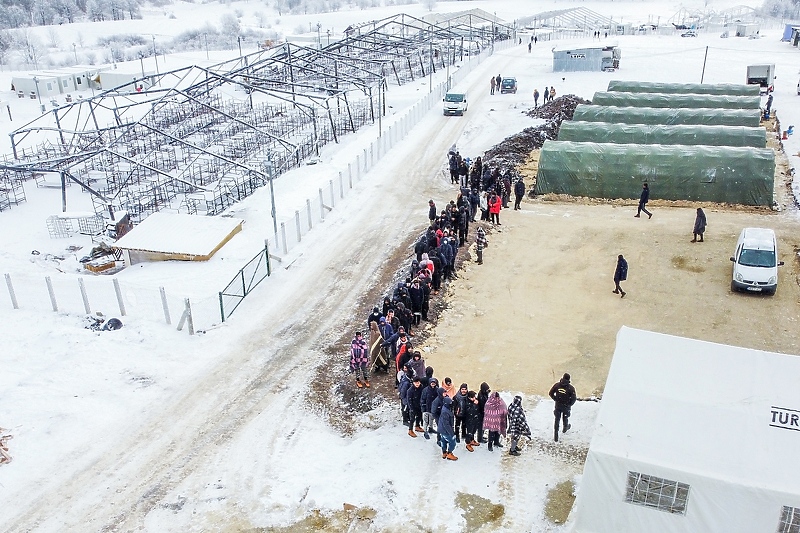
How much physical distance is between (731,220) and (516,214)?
24.6 ft

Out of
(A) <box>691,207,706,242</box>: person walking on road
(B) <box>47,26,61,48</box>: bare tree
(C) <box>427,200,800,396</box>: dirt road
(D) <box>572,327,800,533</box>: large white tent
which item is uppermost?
(D) <box>572,327,800,533</box>: large white tent

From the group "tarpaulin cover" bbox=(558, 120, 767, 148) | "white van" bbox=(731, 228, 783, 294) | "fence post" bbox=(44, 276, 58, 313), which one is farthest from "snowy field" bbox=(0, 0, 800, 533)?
"tarpaulin cover" bbox=(558, 120, 767, 148)

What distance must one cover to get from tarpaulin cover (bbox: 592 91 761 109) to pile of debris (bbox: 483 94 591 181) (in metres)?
2.35

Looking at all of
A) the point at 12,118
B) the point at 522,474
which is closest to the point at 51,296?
the point at 522,474

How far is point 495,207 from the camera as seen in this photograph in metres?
23.0

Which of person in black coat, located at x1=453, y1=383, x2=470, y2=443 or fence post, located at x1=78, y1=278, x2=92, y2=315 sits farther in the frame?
fence post, located at x1=78, y1=278, x2=92, y2=315

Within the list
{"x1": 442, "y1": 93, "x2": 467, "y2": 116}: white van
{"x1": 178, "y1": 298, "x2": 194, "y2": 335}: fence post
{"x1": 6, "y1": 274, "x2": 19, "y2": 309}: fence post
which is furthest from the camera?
{"x1": 442, "y1": 93, "x2": 467, "y2": 116}: white van

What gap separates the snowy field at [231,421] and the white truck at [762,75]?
3252 centimetres

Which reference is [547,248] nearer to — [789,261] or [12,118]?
[789,261]

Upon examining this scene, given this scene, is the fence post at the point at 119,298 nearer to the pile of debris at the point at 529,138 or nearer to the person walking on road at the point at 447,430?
the person walking on road at the point at 447,430

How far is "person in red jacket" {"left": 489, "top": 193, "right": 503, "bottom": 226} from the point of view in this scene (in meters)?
22.9

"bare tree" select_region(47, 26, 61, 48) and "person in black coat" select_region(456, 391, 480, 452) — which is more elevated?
"person in black coat" select_region(456, 391, 480, 452)

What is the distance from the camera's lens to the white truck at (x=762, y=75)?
45.7m

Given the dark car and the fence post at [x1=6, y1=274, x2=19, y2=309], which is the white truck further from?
the fence post at [x1=6, y1=274, x2=19, y2=309]
